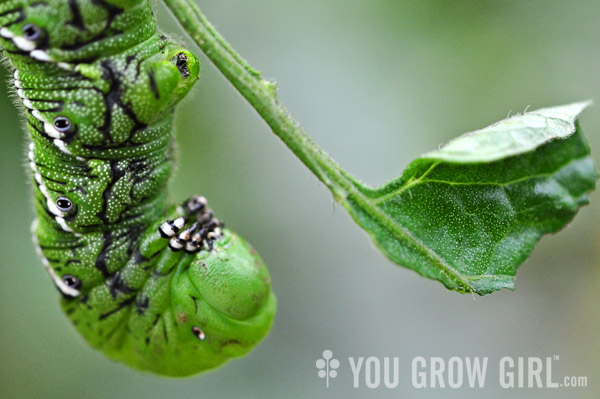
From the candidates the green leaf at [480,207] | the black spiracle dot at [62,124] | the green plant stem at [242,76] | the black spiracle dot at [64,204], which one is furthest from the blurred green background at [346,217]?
the green plant stem at [242,76]

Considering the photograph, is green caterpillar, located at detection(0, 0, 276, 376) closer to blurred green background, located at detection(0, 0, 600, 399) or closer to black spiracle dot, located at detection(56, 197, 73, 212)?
black spiracle dot, located at detection(56, 197, 73, 212)

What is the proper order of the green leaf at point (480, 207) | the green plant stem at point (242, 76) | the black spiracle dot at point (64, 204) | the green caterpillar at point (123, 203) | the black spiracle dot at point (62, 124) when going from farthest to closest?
1. the black spiracle dot at point (64, 204)
2. the black spiracle dot at point (62, 124)
3. the green caterpillar at point (123, 203)
4. the green leaf at point (480, 207)
5. the green plant stem at point (242, 76)

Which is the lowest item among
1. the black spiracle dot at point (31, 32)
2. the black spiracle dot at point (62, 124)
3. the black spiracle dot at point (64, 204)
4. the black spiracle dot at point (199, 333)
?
the black spiracle dot at point (199, 333)

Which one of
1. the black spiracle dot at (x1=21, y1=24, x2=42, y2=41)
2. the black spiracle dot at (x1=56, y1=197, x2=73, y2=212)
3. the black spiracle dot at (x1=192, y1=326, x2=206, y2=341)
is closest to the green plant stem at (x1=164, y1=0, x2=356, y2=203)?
the black spiracle dot at (x1=21, y1=24, x2=42, y2=41)

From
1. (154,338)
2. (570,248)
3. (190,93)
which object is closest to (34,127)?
(190,93)

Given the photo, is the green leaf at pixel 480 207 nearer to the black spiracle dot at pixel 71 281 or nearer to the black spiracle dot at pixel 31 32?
the black spiracle dot at pixel 31 32

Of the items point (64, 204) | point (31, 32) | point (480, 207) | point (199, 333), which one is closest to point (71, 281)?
point (64, 204)
